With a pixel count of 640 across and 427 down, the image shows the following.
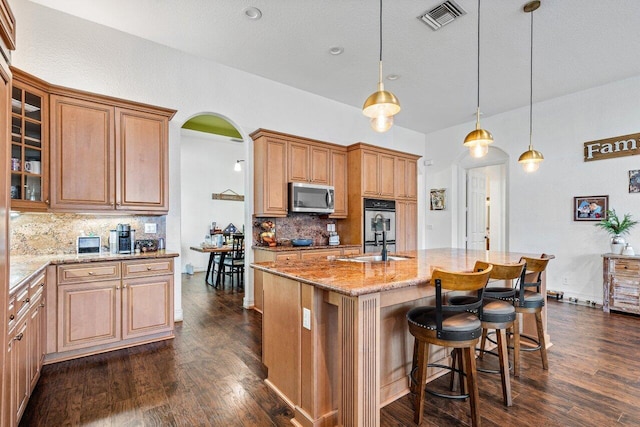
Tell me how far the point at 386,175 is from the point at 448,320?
3.80 metres

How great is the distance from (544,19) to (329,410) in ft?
13.3

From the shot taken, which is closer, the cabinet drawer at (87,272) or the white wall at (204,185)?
the cabinet drawer at (87,272)

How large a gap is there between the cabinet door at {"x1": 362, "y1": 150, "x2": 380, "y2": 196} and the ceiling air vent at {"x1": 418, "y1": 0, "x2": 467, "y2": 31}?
2.13m

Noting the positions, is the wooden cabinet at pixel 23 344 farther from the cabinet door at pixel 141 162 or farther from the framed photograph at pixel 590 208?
the framed photograph at pixel 590 208

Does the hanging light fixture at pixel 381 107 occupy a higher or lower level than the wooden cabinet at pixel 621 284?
higher

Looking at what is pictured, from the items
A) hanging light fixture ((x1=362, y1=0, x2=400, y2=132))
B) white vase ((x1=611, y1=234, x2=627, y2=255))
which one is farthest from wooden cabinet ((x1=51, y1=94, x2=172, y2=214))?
white vase ((x1=611, y1=234, x2=627, y2=255))

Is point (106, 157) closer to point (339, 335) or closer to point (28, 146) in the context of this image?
point (28, 146)

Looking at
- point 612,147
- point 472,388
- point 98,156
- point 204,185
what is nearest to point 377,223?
point 472,388

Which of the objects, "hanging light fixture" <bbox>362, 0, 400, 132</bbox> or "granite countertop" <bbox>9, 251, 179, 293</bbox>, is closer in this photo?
"granite countertop" <bbox>9, 251, 179, 293</bbox>

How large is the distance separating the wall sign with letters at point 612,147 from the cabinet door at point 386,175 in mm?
2910

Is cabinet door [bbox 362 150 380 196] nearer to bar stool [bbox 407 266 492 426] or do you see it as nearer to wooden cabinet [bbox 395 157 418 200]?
wooden cabinet [bbox 395 157 418 200]

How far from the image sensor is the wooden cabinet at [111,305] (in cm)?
264

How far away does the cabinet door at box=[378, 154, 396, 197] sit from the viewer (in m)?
5.27

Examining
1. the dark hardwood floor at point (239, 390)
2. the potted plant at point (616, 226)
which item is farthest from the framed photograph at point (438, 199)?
the dark hardwood floor at point (239, 390)
